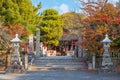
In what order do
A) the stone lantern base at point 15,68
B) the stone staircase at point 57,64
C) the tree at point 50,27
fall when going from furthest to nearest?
the tree at point 50,27
the stone staircase at point 57,64
the stone lantern base at point 15,68

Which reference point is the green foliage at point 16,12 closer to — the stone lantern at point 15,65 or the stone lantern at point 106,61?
the stone lantern at point 15,65

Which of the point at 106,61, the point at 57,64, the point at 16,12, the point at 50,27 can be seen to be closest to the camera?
the point at 106,61

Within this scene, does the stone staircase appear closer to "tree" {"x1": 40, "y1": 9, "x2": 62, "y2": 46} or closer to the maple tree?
the maple tree

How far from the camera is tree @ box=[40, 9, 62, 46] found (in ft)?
119

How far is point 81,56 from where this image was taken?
25.6 metres

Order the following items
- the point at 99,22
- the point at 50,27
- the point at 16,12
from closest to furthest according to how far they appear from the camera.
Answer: the point at 99,22 < the point at 16,12 < the point at 50,27

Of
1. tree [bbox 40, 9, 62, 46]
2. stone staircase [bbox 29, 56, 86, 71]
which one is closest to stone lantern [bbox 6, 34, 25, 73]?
stone staircase [bbox 29, 56, 86, 71]

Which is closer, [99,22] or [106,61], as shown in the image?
[106,61]

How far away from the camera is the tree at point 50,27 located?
119 feet

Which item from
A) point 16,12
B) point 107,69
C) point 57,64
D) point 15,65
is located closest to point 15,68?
point 15,65

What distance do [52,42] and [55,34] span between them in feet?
3.50

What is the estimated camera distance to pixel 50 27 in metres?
36.9

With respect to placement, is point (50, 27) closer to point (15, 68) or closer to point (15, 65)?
point (15, 65)

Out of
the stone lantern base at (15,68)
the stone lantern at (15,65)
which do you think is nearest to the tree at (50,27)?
the stone lantern at (15,65)
